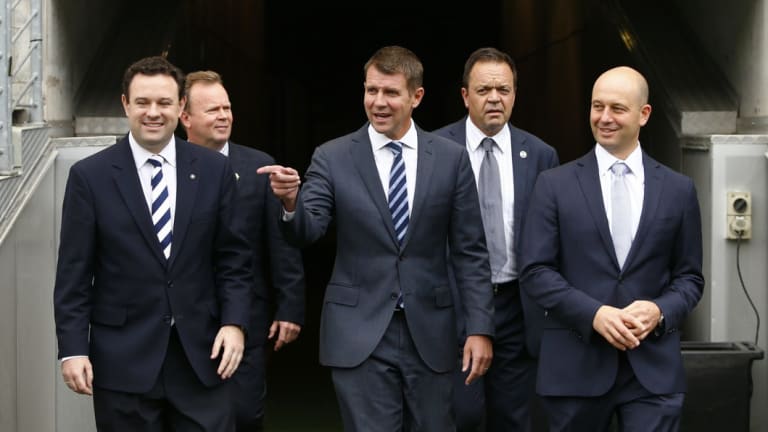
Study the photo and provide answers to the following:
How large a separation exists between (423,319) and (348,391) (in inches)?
16.4

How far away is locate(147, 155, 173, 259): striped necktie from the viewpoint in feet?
16.1

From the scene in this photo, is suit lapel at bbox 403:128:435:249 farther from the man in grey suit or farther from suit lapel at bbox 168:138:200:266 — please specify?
suit lapel at bbox 168:138:200:266

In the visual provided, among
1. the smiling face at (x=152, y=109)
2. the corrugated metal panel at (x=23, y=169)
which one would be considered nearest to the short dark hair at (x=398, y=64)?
the smiling face at (x=152, y=109)

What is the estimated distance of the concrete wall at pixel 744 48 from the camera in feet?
26.2

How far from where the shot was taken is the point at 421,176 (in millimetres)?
5258

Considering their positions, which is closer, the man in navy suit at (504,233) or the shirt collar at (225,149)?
the man in navy suit at (504,233)

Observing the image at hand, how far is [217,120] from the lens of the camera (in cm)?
631

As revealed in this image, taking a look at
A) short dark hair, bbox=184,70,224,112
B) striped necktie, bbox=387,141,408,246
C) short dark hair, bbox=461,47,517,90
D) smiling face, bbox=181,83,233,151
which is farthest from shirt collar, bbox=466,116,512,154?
short dark hair, bbox=184,70,224,112

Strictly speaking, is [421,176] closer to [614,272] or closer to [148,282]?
[614,272]

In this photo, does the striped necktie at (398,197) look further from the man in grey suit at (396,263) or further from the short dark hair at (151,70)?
the short dark hair at (151,70)

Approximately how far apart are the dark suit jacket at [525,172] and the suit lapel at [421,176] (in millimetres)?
727

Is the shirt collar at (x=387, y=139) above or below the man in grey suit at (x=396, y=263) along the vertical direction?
above

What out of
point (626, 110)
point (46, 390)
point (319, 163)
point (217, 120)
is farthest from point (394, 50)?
point (46, 390)

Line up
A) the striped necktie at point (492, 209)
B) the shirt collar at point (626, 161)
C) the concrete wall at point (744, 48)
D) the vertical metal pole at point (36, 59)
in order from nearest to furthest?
the shirt collar at point (626, 161) → the striped necktie at point (492, 209) → the vertical metal pole at point (36, 59) → the concrete wall at point (744, 48)
